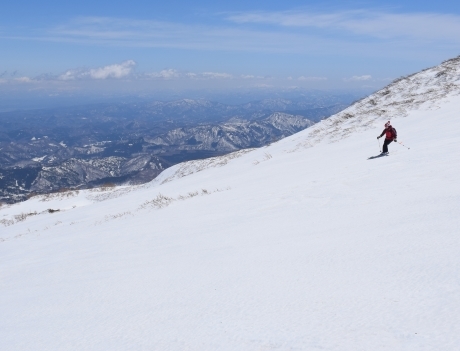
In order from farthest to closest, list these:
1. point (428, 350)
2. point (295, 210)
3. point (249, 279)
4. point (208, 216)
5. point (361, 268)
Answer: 1. point (208, 216)
2. point (295, 210)
3. point (249, 279)
4. point (361, 268)
5. point (428, 350)

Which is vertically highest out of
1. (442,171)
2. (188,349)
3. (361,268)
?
(442,171)

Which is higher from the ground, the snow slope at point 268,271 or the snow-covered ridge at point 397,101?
the snow-covered ridge at point 397,101

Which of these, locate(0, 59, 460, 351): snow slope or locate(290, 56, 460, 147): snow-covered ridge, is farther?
locate(290, 56, 460, 147): snow-covered ridge

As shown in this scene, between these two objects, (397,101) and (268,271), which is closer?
(268,271)

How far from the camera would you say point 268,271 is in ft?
20.3

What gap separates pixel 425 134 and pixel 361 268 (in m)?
14.6

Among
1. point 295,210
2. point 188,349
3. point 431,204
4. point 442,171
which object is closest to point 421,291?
point 188,349

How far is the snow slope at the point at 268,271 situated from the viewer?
13.9 feet

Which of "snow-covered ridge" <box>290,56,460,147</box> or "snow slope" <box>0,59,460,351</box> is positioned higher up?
"snow-covered ridge" <box>290,56,460,147</box>

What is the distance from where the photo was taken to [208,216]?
11.5 metres

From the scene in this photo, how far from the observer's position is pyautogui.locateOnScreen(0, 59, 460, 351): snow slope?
423 cm

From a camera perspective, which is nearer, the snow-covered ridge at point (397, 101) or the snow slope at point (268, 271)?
the snow slope at point (268, 271)

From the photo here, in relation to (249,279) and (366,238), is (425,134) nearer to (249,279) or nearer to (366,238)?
(366,238)

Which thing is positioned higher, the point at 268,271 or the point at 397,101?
the point at 397,101
